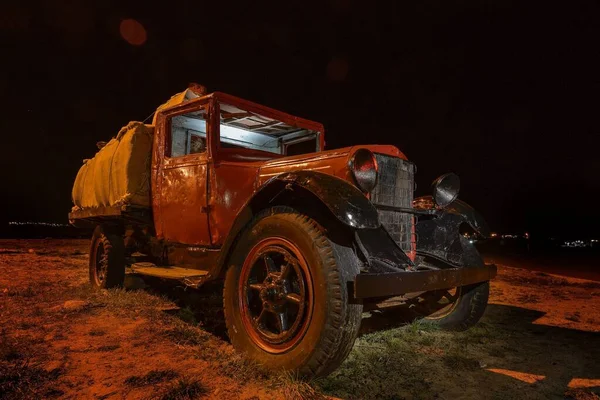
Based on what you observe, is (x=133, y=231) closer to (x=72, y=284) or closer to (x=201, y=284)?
(x=72, y=284)

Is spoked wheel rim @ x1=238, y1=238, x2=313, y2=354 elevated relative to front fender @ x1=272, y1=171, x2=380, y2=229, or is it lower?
lower

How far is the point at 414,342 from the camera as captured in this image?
373 cm

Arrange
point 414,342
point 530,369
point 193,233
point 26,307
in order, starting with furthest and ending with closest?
point 26,307 → point 193,233 → point 414,342 → point 530,369

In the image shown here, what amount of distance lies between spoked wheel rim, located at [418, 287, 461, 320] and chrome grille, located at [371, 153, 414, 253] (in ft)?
2.85

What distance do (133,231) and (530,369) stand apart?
510 cm

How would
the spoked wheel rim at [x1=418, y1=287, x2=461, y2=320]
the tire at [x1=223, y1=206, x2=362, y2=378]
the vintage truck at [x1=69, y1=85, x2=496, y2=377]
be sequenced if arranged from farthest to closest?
1. the spoked wheel rim at [x1=418, y1=287, x2=461, y2=320]
2. the vintage truck at [x1=69, y1=85, x2=496, y2=377]
3. the tire at [x1=223, y1=206, x2=362, y2=378]

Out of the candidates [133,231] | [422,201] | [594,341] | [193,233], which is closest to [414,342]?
[422,201]

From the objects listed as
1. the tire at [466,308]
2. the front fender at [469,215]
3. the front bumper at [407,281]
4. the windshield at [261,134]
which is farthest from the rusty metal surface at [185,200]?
the tire at [466,308]

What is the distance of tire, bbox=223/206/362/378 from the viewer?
252cm

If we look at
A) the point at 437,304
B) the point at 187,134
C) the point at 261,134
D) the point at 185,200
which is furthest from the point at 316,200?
the point at 187,134

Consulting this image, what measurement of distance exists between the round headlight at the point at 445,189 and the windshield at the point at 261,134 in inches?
72.8

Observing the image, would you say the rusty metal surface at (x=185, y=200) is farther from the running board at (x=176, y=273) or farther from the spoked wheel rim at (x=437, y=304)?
the spoked wheel rim at (x=437, y=304)

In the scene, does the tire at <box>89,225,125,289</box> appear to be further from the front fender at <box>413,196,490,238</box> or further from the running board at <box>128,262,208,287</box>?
the front fender at <box>413,196,490,238</box>

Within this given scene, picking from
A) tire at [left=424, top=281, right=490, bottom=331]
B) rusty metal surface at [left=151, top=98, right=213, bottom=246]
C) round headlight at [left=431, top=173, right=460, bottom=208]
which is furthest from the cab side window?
tire at [left=424, top=281, right=490, bottom=331]
